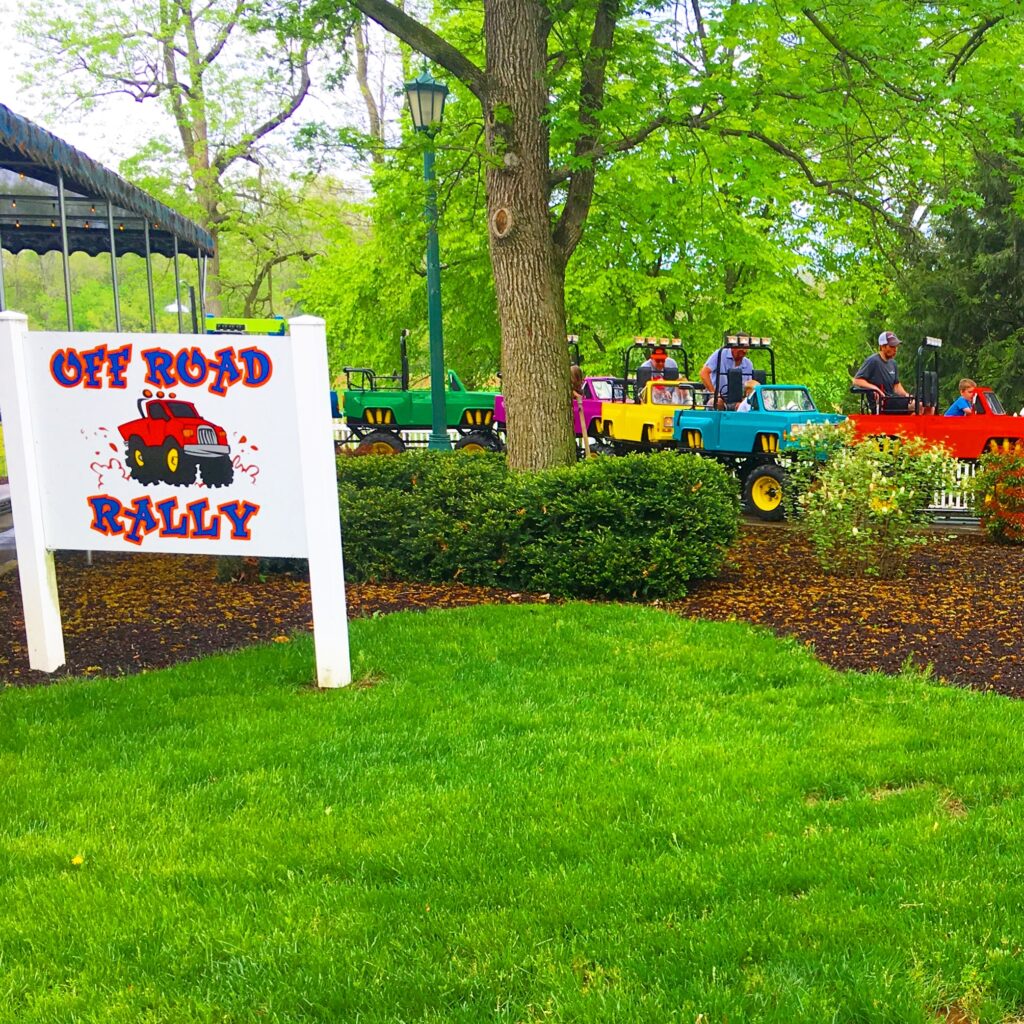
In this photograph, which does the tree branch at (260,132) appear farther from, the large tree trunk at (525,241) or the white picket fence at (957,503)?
the white picket fence at (957,503)

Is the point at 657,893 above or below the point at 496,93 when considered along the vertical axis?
below

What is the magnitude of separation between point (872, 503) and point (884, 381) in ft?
16.4

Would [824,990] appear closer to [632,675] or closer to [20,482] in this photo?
[632,675]

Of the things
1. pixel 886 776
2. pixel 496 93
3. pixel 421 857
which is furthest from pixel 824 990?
pixel 496 93

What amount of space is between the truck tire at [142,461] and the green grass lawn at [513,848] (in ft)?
3.86

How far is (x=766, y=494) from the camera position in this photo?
44.7 feet

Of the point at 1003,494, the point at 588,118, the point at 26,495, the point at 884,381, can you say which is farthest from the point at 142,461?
the point at 884,381

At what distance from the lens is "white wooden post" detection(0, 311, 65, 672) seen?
5.74 metres

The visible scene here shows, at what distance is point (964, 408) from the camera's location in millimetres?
13797

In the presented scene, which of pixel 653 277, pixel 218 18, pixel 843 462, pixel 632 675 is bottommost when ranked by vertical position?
pixel 632 675

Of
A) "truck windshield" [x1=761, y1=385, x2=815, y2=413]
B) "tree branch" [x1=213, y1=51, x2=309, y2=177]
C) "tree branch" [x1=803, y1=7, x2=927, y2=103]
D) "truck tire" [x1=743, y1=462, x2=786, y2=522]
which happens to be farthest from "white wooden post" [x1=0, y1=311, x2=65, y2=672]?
"tree branch" [x1=213, y1=51, x2=309, y2=177]

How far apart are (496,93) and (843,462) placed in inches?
176

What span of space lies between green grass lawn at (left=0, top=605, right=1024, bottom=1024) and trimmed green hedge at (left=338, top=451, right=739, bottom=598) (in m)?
2.12

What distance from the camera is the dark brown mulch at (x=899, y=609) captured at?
619cm
